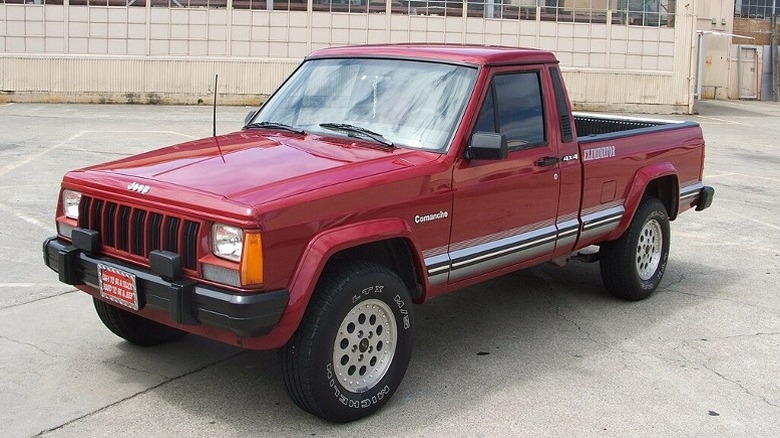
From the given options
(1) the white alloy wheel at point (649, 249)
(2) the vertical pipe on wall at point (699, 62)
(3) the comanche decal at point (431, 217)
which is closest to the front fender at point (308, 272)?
(3) the comanche decal at point (431, 217)

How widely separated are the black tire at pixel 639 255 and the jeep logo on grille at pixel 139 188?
12.3 ft

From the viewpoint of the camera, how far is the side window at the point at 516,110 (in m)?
5.53

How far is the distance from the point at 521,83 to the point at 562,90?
0.47 metres

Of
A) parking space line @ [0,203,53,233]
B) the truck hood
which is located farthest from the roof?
parking space line @ [0,203,53,233]

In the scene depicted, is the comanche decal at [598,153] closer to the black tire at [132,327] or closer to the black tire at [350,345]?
the black tire at [350,345]

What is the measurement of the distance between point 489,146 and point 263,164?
49.6 inches

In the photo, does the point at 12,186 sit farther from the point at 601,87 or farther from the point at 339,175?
the point at 601,87

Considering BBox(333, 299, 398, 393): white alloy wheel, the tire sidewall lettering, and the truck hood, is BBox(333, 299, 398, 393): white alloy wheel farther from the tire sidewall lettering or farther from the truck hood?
the truck hood

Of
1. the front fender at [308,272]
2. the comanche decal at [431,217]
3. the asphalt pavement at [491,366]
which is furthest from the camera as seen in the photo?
the comanche decal at [431,217]

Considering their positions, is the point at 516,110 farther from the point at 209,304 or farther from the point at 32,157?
the point at 32,157

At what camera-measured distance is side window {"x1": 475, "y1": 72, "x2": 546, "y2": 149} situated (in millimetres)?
5531

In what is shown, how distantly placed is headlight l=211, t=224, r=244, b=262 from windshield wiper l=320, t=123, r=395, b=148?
1315mm

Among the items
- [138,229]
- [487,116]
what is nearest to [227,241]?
[138,229]

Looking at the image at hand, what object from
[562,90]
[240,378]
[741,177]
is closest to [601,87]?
[741,177]
